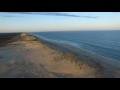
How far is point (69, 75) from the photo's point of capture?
28.1 feet

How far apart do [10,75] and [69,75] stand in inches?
125

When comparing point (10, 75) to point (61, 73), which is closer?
point (10, 75)
